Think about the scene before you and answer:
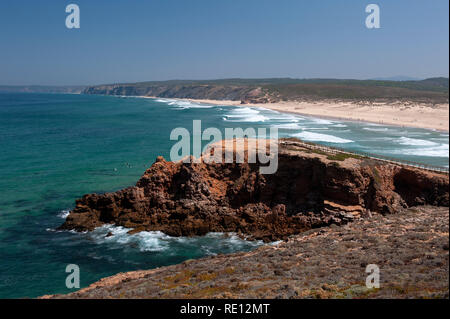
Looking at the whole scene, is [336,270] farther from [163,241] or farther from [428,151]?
[428,151]

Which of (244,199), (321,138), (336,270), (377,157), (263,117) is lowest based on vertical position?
(244,199)

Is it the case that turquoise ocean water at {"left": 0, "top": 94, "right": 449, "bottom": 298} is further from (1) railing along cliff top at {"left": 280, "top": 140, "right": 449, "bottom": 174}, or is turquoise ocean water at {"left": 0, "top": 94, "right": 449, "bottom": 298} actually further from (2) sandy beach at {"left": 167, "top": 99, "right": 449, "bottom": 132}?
(2) sandy beach at {"left": 167, "top": 99, "right": 449, "bottom": 132}

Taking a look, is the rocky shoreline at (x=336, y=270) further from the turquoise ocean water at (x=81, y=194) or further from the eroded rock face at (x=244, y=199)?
the eroded rock face at (x=244, y=199)

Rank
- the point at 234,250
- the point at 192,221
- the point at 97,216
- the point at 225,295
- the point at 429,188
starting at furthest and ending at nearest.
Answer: the point at 97,216 < the point at 192,221 < the point at 234,250 < the point at 429,188 < the point at 225,295

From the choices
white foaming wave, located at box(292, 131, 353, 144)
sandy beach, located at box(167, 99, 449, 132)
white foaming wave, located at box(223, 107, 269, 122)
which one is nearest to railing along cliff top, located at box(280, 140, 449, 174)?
sandy beach, located at box(167, 99, 449, 132)

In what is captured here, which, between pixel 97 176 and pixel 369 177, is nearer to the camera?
pixel 369 177

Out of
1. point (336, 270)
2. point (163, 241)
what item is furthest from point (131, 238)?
point (336, 270)
